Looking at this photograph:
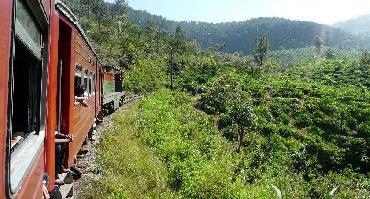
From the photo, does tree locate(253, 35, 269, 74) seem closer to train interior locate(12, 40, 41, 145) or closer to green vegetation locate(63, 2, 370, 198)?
green vegetation locate(63, 2, 370, 198)

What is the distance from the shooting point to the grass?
419 inches

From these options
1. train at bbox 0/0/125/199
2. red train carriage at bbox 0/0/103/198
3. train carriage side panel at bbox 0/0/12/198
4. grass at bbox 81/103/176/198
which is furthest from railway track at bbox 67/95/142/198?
train carriage side panel at bbox 0/0/12/198

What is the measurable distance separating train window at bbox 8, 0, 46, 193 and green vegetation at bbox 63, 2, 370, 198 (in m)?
7.11

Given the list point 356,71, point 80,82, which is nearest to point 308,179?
point 80,82

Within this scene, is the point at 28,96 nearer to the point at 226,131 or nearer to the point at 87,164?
the point at 87,164

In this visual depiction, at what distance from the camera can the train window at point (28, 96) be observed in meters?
2.24

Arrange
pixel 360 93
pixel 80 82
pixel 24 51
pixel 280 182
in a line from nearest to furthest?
1. pixel 24 51
2. pixel 80 82
3. pixel 280 182
4. pixel 360 93

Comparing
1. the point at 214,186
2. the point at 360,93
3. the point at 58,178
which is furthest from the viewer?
the point at 360,93

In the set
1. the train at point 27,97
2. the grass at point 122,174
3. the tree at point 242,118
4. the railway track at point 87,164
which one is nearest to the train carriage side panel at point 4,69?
the train at point 27,97

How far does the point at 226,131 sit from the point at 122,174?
34.6 metres

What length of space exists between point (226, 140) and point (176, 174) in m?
26.7

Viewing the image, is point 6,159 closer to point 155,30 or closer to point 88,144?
point 88,144

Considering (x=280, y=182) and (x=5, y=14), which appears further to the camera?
(x=280, y=182)

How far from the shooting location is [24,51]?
2488 mm
